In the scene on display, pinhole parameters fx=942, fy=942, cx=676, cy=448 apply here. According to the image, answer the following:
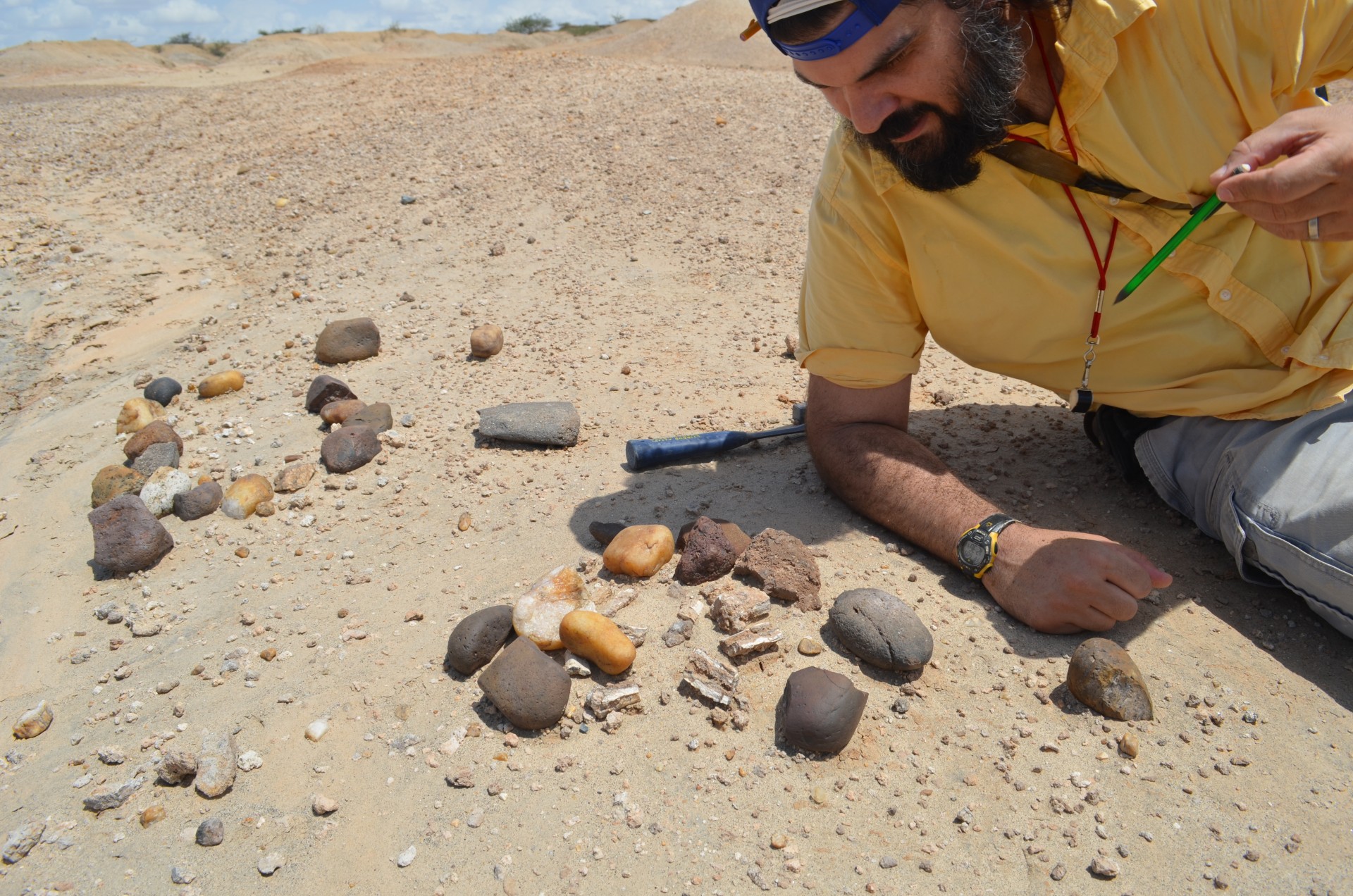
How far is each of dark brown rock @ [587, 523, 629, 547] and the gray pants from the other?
142cm

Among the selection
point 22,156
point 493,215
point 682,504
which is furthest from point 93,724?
point 22,156

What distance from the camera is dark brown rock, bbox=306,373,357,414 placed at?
326 cm

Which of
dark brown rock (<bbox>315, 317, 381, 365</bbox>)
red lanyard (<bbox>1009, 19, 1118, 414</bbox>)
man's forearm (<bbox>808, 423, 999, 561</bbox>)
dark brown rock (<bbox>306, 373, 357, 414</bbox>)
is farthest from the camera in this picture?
dark brown rock (<bbox>315, 317, 381, 365</bbox>)

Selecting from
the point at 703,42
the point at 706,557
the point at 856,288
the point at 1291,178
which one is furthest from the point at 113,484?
the point at 703,42

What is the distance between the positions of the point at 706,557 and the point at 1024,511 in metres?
0.92

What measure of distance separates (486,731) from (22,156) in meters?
7.72

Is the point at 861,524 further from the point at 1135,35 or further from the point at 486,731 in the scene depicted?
the point at 1135,35

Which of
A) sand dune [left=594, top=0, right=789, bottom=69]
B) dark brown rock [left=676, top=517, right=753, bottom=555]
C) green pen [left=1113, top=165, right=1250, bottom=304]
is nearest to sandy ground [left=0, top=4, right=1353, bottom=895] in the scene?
dark brown rock [left=676, top=517, right=753, bottom=555]

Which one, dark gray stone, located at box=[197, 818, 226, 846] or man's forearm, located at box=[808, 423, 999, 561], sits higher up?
man's forearm, located at box=[808, 423, 999, 561]

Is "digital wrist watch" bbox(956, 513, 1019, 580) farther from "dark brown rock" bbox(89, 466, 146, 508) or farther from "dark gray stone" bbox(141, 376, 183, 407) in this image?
"dark gray stone" bbox(141, 376, 183, 407)

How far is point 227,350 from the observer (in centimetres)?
385

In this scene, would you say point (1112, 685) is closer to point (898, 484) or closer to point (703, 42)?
point (898, 484)

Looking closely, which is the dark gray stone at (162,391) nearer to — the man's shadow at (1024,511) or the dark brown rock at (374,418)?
the dark brown rock at (374,418)

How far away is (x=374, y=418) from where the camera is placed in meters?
3.12
